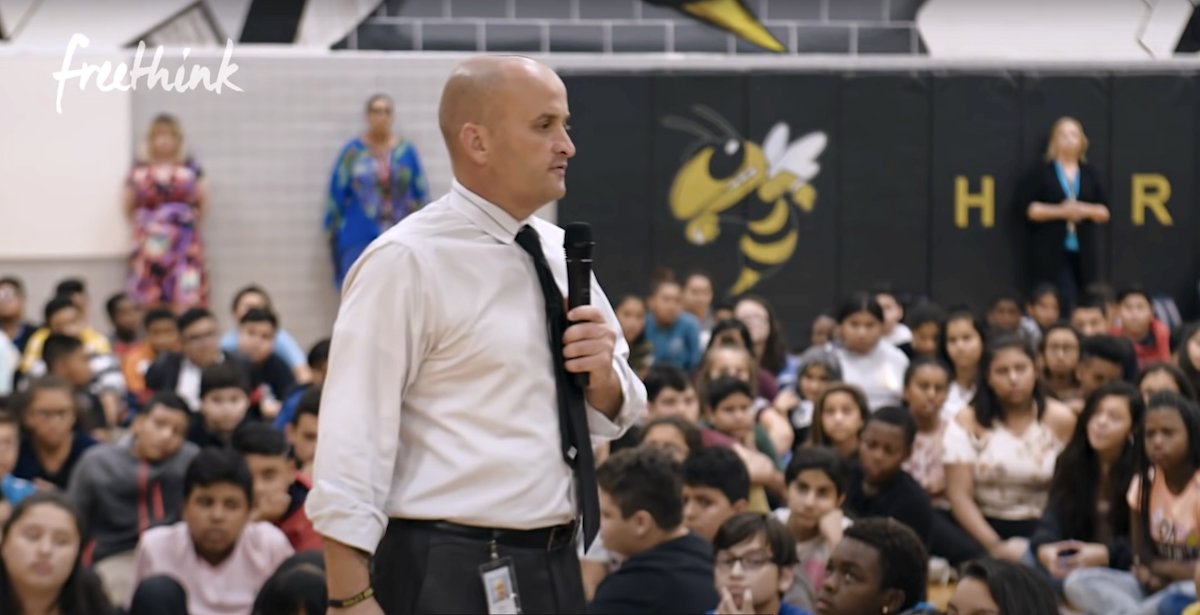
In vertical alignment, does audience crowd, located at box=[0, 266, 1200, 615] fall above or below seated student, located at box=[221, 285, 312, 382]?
below

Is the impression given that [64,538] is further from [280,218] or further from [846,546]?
[280,218]

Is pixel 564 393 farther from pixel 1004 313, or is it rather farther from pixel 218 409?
pixel 1004 313

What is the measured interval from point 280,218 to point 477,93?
27.4 ft

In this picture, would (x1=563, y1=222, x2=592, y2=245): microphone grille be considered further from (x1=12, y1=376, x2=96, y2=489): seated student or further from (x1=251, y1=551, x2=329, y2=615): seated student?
(x1=12, y1=376, x2=96, y2=489): seated student

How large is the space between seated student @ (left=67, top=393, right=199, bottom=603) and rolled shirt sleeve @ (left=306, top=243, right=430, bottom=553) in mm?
3435

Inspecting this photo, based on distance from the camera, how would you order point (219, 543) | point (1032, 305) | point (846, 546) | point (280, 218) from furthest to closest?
point (280, 218) < point (1032, 305) < point (219, 543) < point (846, 546)

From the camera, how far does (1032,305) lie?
394 inches

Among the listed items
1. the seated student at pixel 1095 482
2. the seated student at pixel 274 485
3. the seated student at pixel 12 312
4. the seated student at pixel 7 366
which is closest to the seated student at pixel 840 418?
the seated student at pixel 1095 482

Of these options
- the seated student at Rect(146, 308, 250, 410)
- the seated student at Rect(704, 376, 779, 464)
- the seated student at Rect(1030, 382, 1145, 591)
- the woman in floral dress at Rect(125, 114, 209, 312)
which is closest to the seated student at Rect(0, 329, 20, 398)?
the seated student at Rect(146, 308, 250, 410)

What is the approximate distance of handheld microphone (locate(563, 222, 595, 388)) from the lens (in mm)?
2633

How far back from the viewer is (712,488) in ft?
17.6

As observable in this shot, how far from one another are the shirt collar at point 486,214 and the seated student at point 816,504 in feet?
9.07

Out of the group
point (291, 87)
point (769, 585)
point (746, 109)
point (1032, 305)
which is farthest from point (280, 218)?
point (769, 585)

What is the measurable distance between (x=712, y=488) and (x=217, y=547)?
1369 mm
